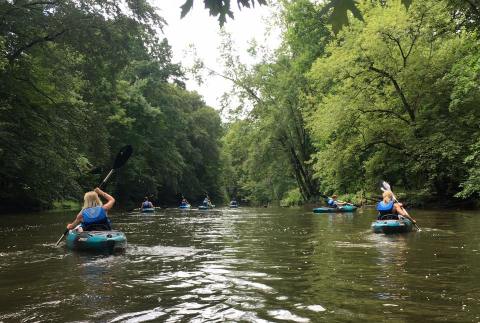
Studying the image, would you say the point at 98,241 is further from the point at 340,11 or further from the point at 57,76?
the point at 57,76

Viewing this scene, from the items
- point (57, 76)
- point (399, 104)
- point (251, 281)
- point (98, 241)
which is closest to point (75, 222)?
point (98, 241)

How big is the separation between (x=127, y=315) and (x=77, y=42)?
16.9 meters

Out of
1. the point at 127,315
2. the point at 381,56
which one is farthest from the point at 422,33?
the point at 127,315

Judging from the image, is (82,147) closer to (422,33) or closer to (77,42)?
(77,42)

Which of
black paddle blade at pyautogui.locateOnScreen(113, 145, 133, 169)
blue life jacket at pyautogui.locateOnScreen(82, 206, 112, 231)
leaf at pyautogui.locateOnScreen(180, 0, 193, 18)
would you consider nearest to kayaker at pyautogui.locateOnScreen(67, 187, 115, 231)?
blue life jacket at pyautogui.locateOnScreen(82, 206, 112, 231)

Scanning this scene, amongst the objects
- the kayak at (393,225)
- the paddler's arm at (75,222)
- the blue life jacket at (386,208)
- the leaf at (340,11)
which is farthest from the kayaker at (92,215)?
the leaf at (340,11)

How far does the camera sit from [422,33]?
23.4 metres

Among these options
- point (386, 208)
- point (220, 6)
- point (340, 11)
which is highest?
point (220, 6)

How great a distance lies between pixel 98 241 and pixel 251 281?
4.25 metres

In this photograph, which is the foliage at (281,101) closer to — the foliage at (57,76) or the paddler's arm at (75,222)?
the foliage at (57,76)

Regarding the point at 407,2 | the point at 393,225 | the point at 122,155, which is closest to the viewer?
the point at 407,2

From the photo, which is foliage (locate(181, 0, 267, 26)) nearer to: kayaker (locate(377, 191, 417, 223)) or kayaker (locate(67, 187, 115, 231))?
kayaker (locate(67, 187, 115, 231))

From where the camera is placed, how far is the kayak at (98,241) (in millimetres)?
9664

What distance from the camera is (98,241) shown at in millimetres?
9672
